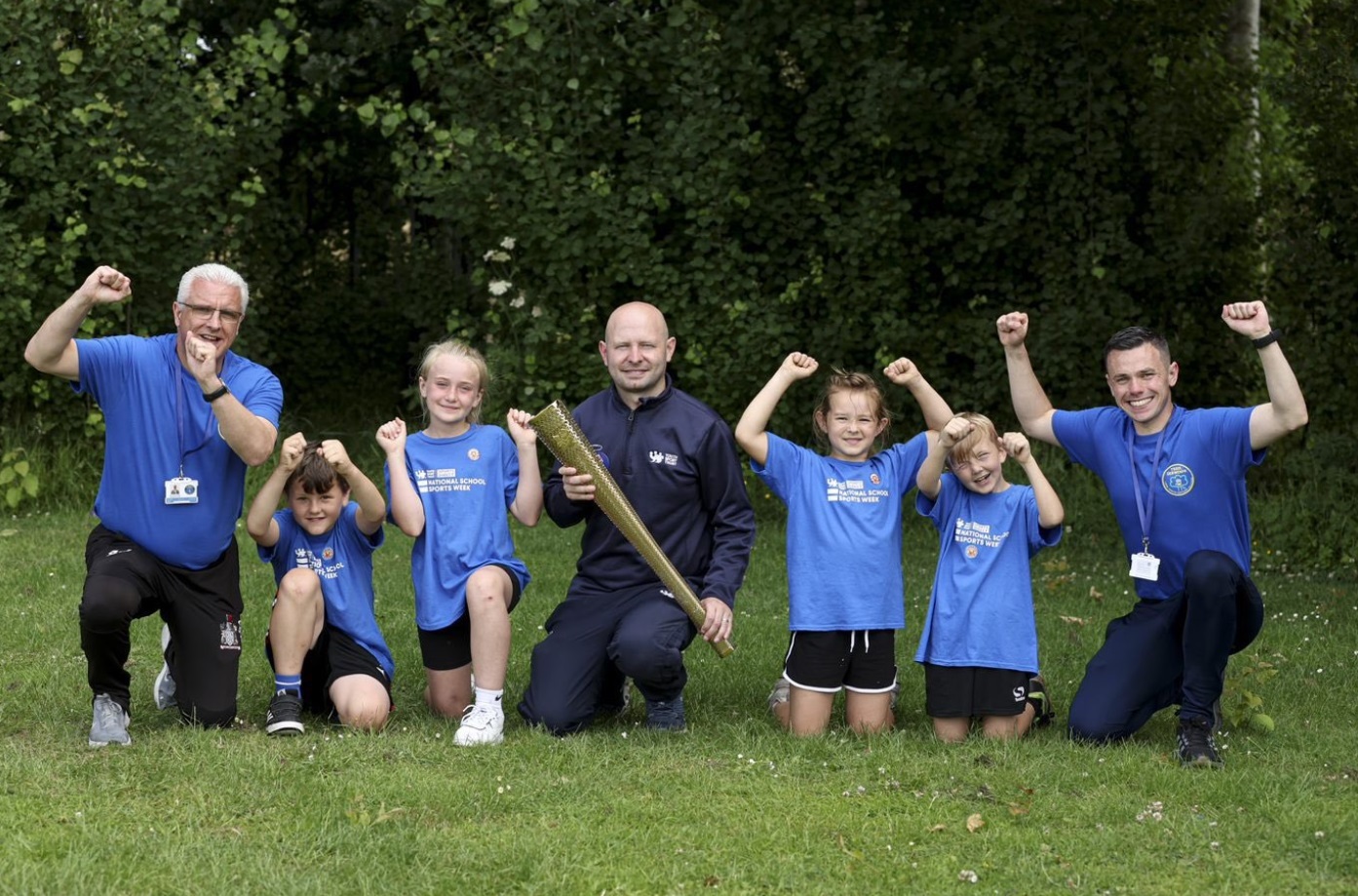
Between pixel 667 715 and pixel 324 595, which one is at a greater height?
pixel 324 595

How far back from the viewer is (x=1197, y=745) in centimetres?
562

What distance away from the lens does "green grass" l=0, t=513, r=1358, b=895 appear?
14.7 feet

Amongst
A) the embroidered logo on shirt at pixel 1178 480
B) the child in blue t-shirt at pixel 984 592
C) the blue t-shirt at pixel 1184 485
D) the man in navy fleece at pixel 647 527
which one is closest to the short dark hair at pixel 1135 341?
the blue t-shirt at pixel 1184 485

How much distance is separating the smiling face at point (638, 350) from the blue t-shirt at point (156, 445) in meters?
1.28

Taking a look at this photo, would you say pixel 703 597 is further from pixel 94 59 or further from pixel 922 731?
pixel 94 59

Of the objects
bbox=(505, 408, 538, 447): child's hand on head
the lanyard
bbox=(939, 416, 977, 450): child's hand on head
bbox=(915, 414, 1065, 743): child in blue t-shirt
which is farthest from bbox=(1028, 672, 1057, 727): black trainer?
bbox=(505, 408, 538, 447): child's hand on head

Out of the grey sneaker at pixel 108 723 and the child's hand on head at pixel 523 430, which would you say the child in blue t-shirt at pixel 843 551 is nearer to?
the child's hand on head at pixel 523 430

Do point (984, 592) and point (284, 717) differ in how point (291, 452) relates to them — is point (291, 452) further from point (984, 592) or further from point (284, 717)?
point (984, 592)

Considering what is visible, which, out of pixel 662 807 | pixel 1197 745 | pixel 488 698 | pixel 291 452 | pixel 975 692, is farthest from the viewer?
pixel 975 692

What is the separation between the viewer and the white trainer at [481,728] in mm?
5742

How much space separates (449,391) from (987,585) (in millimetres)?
2119

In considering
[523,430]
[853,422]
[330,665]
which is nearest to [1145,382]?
[853,422]

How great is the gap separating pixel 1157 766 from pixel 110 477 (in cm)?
373

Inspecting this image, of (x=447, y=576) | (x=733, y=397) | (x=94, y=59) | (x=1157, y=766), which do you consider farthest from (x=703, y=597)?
(x=94, y=59)
